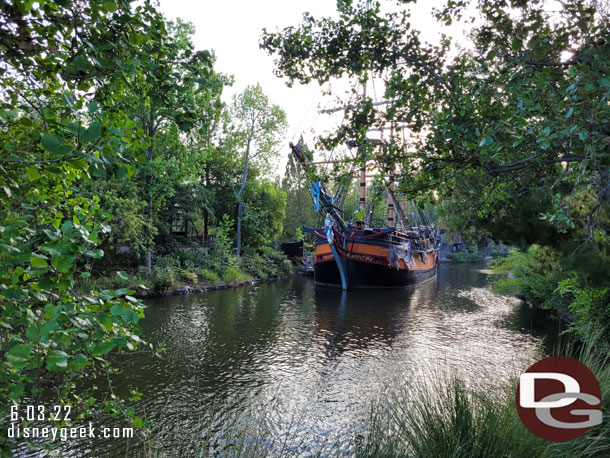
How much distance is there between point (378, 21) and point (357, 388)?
22.6 feet

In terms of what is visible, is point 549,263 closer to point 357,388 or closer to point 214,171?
point 357,388

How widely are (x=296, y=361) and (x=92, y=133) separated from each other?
9.22 metres

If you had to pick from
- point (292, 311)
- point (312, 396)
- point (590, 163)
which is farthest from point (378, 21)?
point (292, 311)

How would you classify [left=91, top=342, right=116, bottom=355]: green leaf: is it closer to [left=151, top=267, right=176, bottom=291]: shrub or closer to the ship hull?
[left=151, top=267, right=176, bottom=291]: shrub

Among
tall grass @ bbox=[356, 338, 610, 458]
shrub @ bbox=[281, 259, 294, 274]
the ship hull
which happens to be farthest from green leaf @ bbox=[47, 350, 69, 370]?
shrub @ bbox=[281, 259, 294, 274]

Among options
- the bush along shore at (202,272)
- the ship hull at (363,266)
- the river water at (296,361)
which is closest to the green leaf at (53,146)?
the river water at (296,361)

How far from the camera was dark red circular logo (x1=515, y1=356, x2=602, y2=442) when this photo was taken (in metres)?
3.45

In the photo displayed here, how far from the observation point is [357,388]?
8.02 meters

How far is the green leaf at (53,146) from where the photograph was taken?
1277 millimetres

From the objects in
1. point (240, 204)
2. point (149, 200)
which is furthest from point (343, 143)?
point (240, 204)

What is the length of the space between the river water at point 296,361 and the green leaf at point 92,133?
2.47 m

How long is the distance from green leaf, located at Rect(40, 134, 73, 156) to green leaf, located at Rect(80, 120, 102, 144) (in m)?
0.08

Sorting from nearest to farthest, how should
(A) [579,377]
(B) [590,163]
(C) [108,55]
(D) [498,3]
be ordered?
(C) [108,55]
(B) [590,163]
(D) [498,3]
(A) [579,377]

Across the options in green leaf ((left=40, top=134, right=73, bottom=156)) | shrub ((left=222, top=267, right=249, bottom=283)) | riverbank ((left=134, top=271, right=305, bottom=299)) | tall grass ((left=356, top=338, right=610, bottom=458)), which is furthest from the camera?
shrub ((left=222, top=267, right=249, bottom=283))
